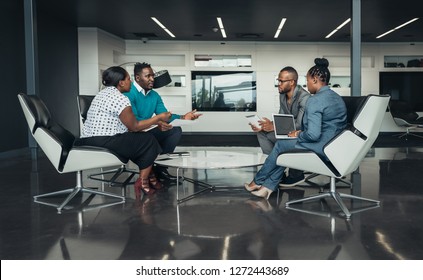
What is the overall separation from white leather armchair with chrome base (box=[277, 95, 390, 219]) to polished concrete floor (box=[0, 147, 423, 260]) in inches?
14.2

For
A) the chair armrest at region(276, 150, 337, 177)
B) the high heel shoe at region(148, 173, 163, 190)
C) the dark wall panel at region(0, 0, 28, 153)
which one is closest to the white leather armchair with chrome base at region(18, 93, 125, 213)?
the high heel shoe at region(148, 173, 163, 190)

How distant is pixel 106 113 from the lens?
365 cm

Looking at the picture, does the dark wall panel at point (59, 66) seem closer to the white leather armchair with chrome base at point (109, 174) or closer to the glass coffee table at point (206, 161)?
the white leather armchair with chrome base at point (109, 174)

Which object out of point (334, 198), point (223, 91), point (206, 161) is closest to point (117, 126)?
point (206, 161)

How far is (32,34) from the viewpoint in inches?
265

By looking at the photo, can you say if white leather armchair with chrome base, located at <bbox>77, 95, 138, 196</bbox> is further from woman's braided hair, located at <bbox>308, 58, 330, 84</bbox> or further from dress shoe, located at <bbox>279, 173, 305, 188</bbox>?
woman's braided hair, located at <bbox>308, 58, 330, 84</bbox>

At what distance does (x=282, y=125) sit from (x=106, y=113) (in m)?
1.53

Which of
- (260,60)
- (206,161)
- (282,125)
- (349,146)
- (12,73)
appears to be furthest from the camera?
(260,60)

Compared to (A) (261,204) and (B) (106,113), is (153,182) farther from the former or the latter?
(A) (261,204)

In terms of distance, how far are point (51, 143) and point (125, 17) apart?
618 cm

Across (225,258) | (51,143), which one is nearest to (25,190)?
(51,143)

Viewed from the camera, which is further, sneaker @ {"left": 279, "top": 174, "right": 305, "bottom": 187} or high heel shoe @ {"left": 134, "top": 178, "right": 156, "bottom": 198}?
sneaker @ {"left": 279, "top": 174, "right": 305, "bottom": 187}

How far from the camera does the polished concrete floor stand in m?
2.47
